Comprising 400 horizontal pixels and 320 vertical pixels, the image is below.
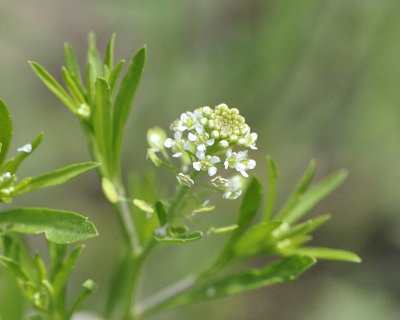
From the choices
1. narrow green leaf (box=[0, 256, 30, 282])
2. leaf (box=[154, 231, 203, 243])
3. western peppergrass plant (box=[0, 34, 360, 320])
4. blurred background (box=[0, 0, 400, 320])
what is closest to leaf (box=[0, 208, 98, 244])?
western peppergrass plant (box=[0, 34, 360, 320])

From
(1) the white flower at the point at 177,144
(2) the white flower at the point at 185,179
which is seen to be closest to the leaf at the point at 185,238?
(2) the white flower at the point at 185,179

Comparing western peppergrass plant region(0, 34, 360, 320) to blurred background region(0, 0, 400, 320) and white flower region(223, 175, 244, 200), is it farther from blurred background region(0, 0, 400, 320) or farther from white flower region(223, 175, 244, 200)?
blurred background region(0, 0, 400, 320)

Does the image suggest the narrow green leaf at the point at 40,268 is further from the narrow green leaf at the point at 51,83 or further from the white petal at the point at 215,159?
the white petal at the point at 215,159

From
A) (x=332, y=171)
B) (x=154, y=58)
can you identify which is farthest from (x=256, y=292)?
(x=154, y=58)

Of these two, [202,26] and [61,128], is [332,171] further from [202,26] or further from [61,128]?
[61,128]

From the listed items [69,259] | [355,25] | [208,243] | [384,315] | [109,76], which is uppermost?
[355,25]
